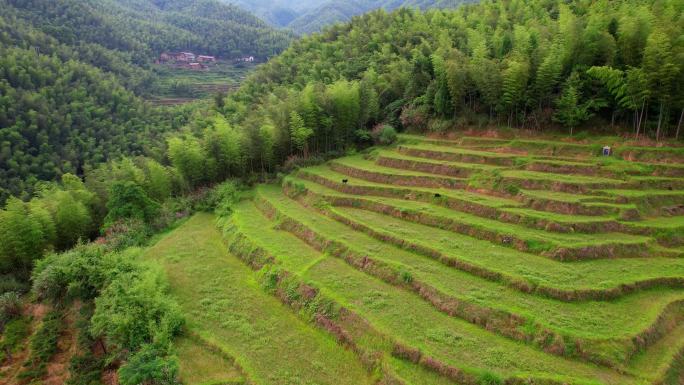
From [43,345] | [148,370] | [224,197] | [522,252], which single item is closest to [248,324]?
[148,370]

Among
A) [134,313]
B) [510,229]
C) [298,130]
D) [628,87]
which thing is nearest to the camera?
[134,313]

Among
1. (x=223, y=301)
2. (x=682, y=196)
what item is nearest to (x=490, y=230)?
(x=682, y=196)

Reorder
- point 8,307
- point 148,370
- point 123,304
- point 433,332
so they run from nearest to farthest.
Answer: point 148,370 → point 433,332 → point 123,304 → point 8,307

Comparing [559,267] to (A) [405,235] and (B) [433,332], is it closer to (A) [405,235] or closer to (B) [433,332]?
(B) [433,332]

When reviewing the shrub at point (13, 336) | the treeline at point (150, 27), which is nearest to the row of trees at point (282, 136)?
the shrub at point (13, 336)

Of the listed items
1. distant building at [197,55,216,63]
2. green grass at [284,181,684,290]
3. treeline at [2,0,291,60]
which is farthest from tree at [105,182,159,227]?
distant building at [197,55,216,63]

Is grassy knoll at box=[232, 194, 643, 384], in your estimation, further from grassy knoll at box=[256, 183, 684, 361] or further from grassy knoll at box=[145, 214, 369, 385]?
grassy knoll at box=[145, 214, 369, 385]

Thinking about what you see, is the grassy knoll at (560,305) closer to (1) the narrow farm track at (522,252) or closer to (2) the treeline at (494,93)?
(1) the narrow farm track at (522,252)
